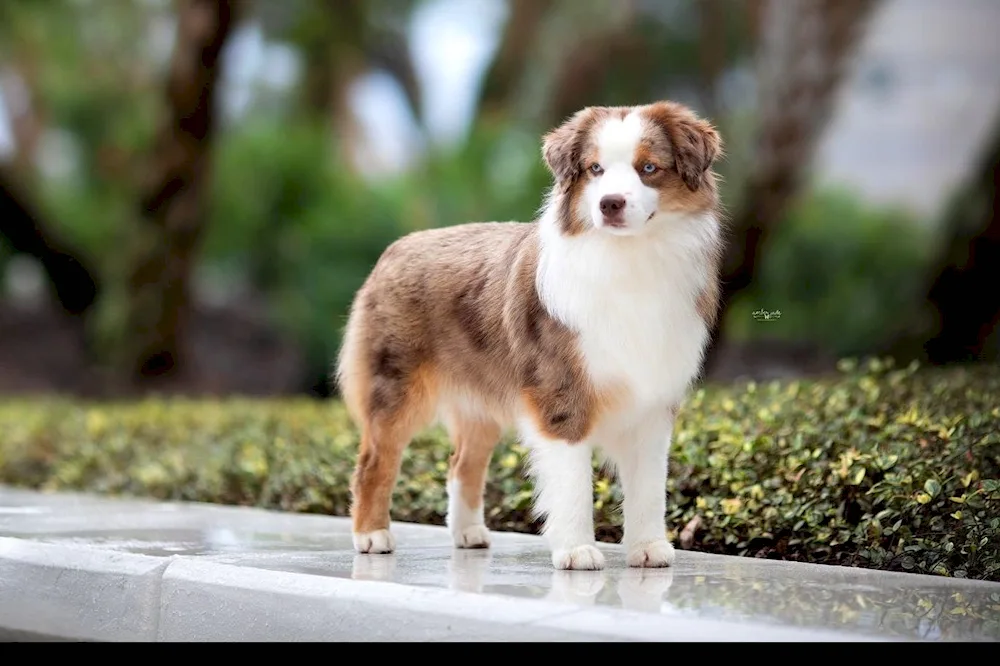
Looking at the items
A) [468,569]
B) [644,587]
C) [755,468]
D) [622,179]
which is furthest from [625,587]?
[755,468]

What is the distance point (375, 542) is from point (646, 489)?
47.7 inches

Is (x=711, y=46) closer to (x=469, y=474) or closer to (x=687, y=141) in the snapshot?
(x=469, y=474)

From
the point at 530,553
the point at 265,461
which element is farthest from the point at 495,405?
the point at 265,461

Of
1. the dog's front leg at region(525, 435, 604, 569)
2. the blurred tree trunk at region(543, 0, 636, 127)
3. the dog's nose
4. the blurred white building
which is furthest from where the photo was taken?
the blurred tree trunk at region(543, 0, 636, 127)

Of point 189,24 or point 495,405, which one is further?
point 189,24

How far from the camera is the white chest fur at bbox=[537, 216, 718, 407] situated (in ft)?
14.8

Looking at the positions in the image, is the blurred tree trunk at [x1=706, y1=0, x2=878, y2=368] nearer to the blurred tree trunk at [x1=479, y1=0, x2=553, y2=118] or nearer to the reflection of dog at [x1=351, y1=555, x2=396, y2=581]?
A: the reflection of dog at [x1=351, y1=555, x2=396, y2=581]

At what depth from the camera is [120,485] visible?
8523 mm

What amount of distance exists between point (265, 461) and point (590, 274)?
3901mm

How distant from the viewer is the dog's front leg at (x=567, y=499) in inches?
181

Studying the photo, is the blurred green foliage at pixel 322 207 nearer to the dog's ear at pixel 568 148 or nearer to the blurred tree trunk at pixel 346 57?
the blurred tree trunk at pixel 346 57

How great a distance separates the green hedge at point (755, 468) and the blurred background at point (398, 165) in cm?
218

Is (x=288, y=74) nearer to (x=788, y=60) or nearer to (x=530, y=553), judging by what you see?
(x=788, y=60)

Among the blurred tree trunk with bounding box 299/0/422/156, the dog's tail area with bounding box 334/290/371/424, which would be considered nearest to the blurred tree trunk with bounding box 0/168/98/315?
the blurred tree trunk with bounding box 299/0/422/156
